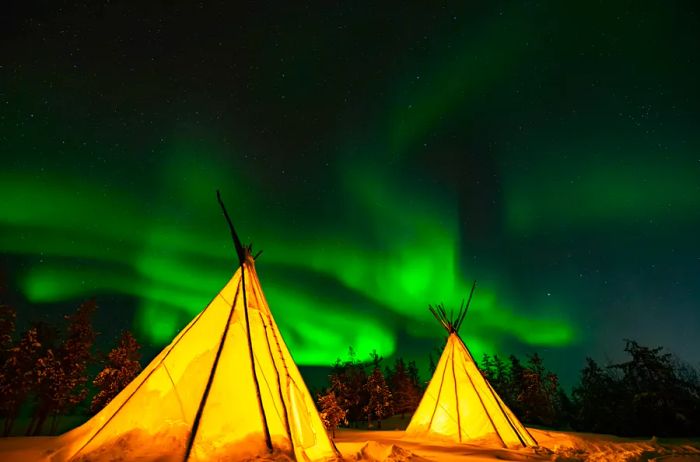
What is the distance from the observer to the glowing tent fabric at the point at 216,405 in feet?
17.3

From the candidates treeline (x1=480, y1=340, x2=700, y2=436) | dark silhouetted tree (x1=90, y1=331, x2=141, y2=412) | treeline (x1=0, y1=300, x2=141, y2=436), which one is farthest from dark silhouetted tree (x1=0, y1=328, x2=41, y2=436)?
treeline (x1=480, y1=340, x2=700, y2=436)

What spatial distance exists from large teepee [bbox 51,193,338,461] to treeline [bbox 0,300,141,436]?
22.3 m

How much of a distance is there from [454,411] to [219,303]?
30.6 feet

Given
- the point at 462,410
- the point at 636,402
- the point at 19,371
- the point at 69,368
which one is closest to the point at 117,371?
the point at 69,368

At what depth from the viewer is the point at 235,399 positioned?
5910 mm

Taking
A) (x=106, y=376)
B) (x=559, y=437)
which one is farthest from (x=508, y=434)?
(x=106, y=376)

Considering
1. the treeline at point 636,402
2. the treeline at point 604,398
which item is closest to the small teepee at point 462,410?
the treeline at point 604,398

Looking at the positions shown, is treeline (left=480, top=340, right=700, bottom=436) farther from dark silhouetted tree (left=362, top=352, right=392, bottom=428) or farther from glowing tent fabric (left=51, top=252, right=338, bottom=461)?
glowing tent fabric (left=51, top=252, right=338, bottom=461)

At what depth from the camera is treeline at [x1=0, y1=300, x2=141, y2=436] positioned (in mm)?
22109

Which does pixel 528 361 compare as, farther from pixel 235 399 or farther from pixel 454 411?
pixel 235 399

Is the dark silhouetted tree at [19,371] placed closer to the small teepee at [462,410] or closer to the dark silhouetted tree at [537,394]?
the small teepee at [462,410]

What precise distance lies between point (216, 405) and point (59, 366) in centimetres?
2799

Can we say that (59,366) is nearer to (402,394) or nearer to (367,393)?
(367,393)

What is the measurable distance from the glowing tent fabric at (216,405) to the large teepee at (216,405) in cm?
2
